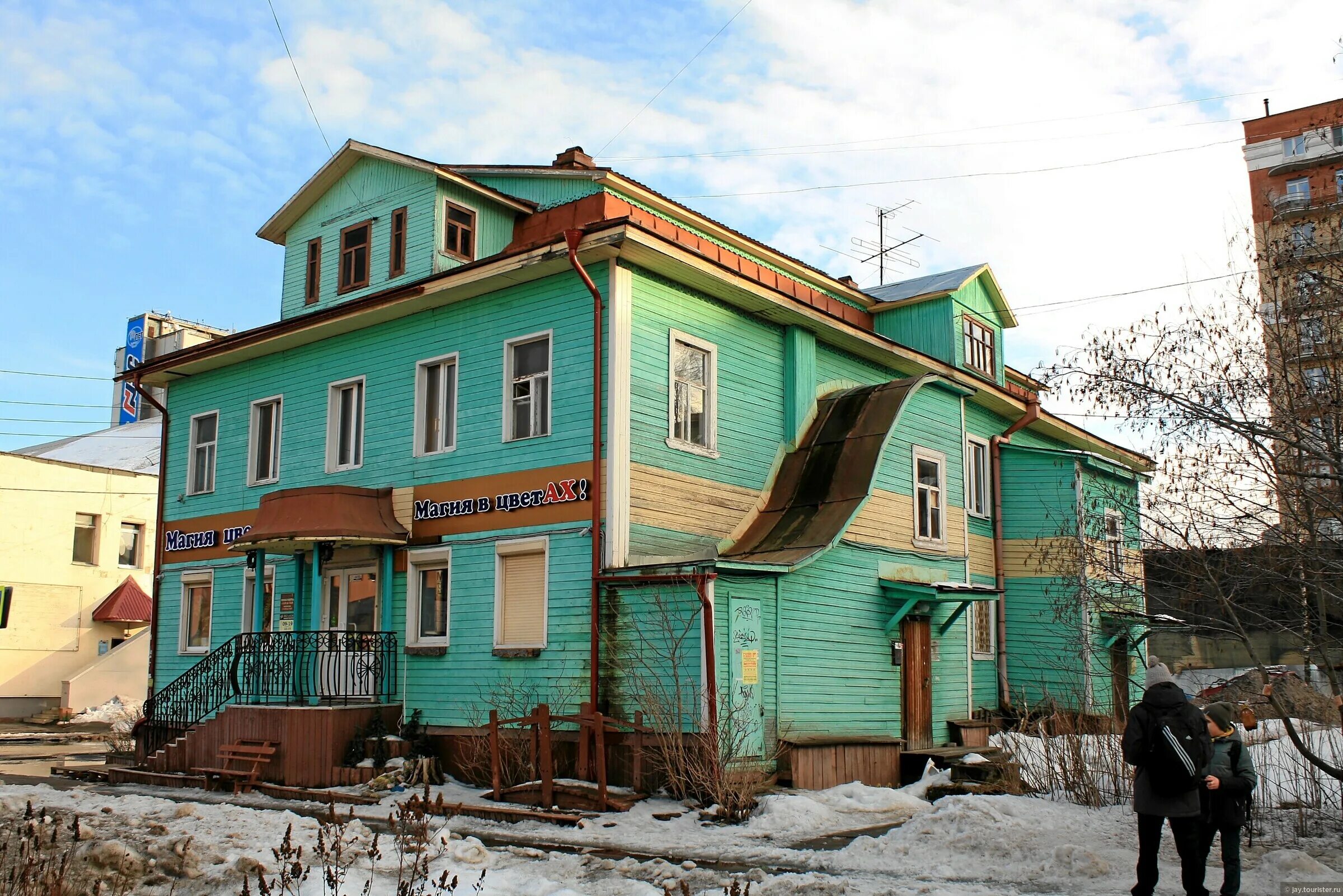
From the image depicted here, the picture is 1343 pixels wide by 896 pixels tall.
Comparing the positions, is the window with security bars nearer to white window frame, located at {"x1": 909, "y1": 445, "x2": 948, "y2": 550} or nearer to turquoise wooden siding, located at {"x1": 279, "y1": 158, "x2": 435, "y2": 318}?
turquoise wooden siding, located at {"x1": 279, "y1": 158, "x2": 435, "y2": 318}

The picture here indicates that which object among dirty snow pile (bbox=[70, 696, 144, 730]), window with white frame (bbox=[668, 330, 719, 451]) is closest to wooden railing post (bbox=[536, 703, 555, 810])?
window with white frame (bbox=[668, 330, 719, 451])

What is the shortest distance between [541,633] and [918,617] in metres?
6.21

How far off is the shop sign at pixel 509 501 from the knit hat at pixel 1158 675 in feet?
27.2

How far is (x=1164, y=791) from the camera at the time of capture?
27.4 feet

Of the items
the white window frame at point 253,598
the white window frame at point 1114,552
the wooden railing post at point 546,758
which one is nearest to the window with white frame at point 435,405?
the white window frame at point 253,598

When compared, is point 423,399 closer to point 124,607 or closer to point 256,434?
point 256,434

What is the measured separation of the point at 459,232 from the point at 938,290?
9431 mm

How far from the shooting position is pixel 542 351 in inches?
666

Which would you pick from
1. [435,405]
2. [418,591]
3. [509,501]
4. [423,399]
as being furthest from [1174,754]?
[423,399]

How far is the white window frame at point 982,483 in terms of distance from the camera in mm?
23234

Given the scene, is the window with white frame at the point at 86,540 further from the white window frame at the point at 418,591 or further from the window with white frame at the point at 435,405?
the white window frame at the point at 418,591

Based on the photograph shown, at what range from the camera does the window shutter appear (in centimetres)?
1628

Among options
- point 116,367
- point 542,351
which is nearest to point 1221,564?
point 542,351

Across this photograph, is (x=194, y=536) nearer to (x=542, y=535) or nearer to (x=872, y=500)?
(x=542, y=535)
